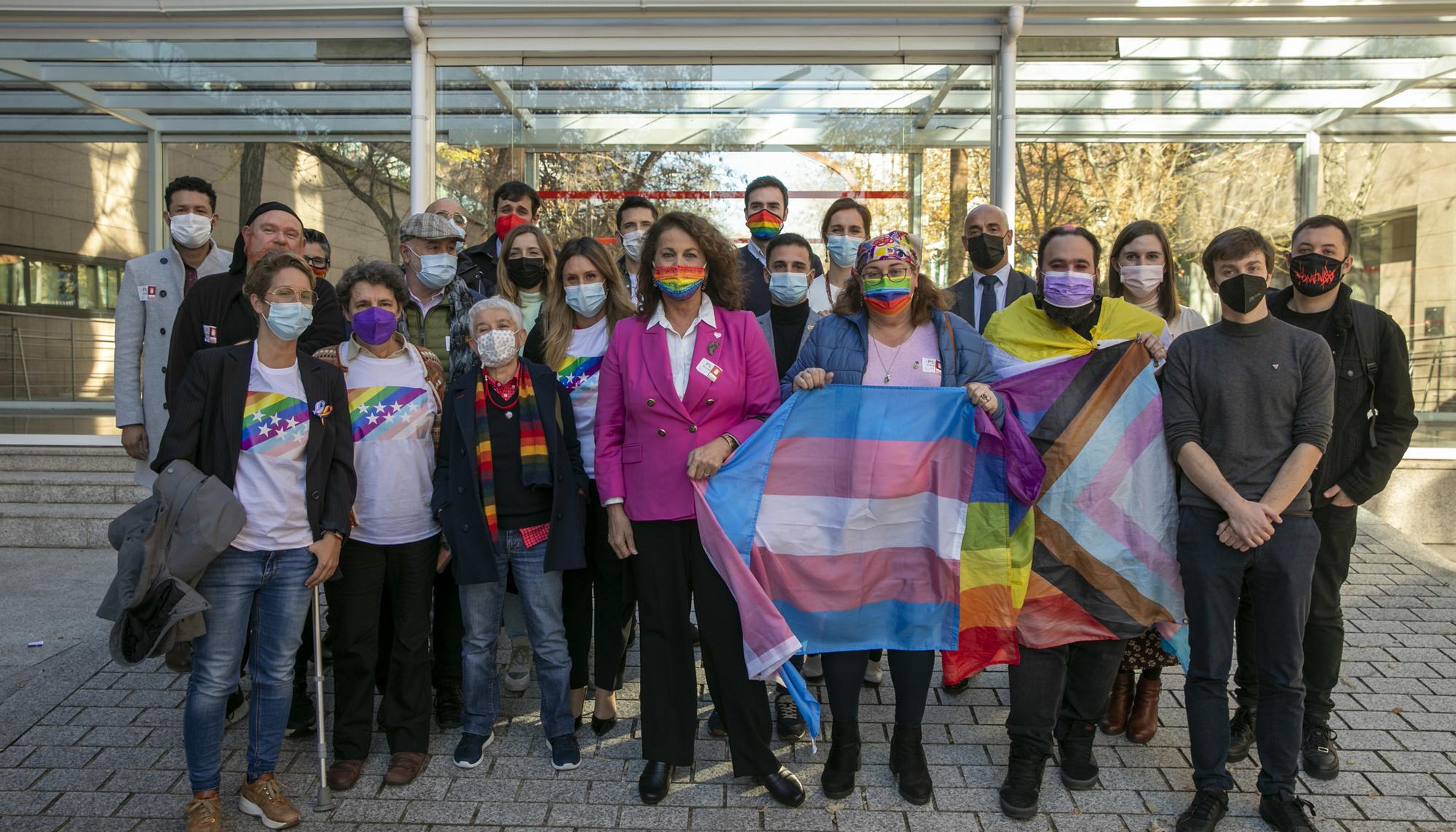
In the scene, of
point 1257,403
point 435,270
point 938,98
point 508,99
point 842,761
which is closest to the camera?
point 1257,403

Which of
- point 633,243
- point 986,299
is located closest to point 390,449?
point 633,243

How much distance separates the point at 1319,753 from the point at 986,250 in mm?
2879

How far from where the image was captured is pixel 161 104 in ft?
38.4

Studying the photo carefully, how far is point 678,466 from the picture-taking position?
4.08 m

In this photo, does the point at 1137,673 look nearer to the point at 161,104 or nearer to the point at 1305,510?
the point at 1305,510

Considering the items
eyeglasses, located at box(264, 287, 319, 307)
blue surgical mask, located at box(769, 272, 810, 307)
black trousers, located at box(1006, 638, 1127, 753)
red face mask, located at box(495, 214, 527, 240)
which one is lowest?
black trousers, located at box(1006, 638, 1127, 753)

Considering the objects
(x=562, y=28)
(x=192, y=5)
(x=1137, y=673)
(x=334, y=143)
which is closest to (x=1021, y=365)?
(x=1137, y=673)

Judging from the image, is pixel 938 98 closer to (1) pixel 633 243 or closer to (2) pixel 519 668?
(1) pixel 633 243

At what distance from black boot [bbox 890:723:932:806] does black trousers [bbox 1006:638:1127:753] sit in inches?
14.9

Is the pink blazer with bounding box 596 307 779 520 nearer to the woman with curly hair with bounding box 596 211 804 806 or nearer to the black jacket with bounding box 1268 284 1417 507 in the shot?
the woman with curly hair with bounding box 596 211 804 806

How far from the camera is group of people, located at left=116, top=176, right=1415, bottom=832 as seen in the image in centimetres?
382

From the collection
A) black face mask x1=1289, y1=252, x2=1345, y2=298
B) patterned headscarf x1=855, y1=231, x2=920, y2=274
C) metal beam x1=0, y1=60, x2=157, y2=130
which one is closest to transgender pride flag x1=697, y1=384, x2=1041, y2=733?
patterned headscarf x1=855, y1=231, x2=920, y2=274

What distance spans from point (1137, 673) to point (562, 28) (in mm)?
6666

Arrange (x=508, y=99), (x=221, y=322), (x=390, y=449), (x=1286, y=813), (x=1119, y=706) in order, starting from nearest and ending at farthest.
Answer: (x=1286, y=813) → (x=390, y=449) → (x=221, y=322) → (x=1119, y=706) → (x=508, y=99)
